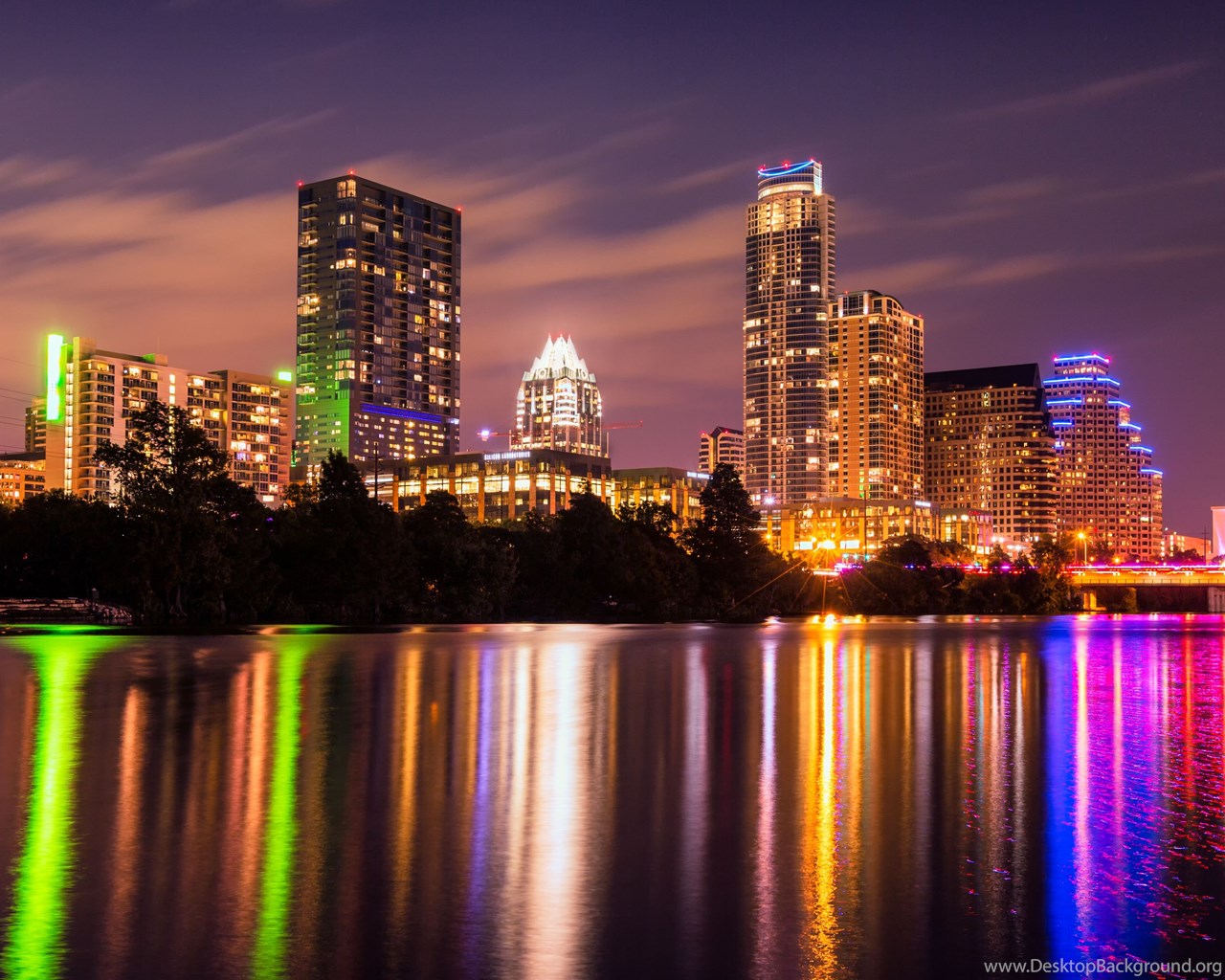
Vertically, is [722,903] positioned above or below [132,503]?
below

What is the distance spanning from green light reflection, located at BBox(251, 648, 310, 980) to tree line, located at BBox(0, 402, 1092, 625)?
68.8 metres

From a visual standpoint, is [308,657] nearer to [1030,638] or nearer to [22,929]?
[22,929]

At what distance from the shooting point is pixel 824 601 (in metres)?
173

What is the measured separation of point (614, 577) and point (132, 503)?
52184mm

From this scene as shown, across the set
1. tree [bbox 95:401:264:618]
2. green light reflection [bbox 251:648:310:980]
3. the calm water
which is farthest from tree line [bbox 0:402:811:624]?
green light reflection [bbox 251:648:310:980]

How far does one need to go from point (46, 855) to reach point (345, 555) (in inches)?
3727

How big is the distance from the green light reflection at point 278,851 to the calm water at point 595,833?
0.06 meters

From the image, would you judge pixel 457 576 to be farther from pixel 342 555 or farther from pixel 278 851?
pixel 278 851

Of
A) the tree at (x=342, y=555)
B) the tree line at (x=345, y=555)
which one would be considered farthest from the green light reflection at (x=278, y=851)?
the tree at (x=342, y=555)

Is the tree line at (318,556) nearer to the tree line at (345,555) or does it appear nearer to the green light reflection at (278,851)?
the tree line at (345,555)

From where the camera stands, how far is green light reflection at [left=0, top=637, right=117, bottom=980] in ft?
38.3

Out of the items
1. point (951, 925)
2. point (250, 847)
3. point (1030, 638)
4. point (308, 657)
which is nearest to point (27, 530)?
point (308, 657)

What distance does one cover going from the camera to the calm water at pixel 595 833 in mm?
12156

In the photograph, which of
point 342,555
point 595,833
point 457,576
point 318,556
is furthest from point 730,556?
point 595,833
